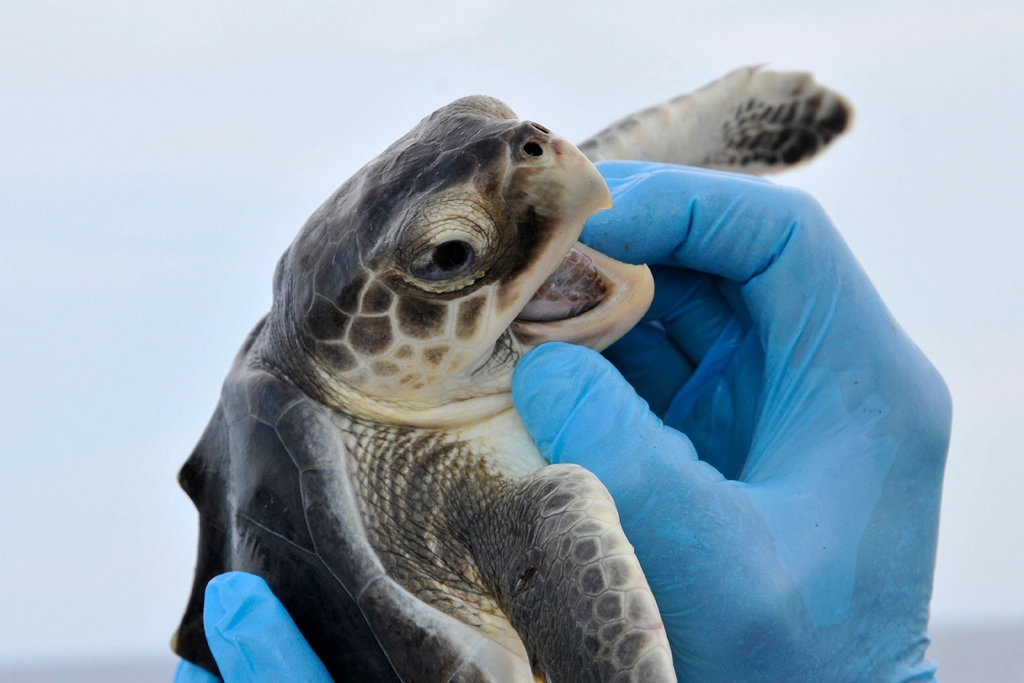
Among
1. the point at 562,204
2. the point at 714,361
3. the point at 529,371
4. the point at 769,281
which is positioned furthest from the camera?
the point at 714,361

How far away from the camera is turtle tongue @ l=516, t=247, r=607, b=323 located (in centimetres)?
84

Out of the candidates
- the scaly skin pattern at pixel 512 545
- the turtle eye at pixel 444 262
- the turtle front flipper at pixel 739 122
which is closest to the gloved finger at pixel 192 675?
the scaly skin pattern at pixel 512 545

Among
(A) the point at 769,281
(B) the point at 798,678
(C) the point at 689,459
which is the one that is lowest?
(B) the point at 798,678

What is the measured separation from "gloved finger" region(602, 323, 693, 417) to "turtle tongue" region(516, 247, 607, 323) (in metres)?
0.24

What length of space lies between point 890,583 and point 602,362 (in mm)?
406

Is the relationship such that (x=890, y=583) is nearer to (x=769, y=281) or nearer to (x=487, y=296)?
(x=769, y=281)

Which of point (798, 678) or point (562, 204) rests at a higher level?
point (562, 204)

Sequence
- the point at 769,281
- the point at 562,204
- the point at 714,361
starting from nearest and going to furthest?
the point at 562,204 < the point at 769,281 < the point at 714,361

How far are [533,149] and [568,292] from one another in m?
0.22

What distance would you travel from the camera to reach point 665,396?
1.12 m

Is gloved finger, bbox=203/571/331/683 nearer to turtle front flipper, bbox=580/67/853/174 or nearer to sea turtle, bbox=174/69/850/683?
sea turtle, bbox=174/69/850/683

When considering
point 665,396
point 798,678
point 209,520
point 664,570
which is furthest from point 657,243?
point 209,520

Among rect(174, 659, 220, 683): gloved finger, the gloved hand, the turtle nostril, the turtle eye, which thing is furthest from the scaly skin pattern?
rect(174, 659, 220, 683): gloved finger

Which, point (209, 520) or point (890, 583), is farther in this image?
point (209, 520)
